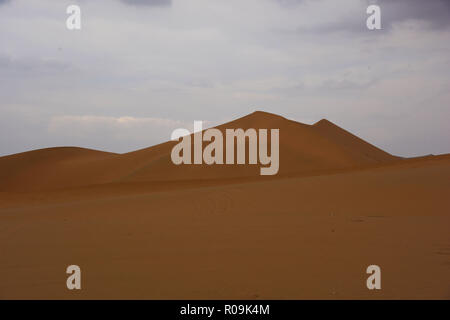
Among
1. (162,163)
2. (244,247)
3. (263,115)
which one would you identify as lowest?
(244,247)

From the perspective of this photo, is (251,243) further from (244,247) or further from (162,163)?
(162,163)

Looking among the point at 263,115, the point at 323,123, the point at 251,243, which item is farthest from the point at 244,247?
the point at 323,123

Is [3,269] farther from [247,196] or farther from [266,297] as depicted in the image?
[247,196]

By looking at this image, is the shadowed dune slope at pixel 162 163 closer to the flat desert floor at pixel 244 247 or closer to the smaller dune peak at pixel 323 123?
the smaller dune peak at pixel 323 123

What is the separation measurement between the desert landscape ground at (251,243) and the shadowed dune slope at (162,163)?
14425mm

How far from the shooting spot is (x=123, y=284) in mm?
5094

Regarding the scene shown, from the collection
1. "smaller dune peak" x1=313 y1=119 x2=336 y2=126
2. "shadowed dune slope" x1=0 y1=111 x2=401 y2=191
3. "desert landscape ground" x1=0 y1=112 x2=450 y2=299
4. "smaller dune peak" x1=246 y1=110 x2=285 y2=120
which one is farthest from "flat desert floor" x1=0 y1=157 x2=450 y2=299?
"smaller dune peak" x1=313 y1=119 x2=336 y2=126

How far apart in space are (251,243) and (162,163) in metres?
25.8

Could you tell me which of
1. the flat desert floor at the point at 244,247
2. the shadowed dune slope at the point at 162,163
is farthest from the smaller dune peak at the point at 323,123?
the flat desert floor at the point at 244,247

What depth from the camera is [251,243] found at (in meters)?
7.24

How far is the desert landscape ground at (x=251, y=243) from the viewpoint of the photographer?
4.91 meters
